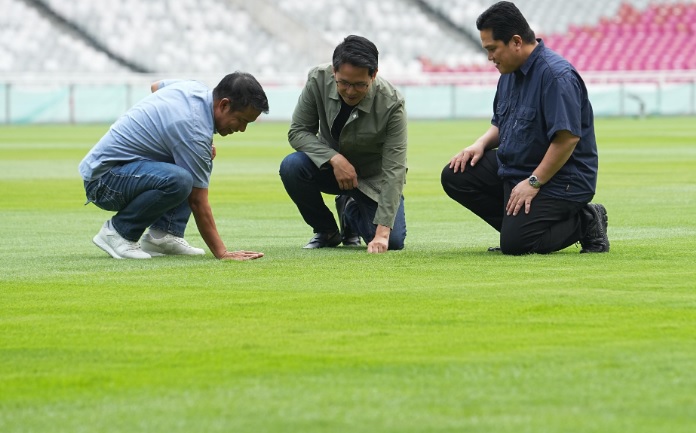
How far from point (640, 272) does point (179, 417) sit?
3447 millimetres

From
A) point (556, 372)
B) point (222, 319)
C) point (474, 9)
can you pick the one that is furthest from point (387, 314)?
point (474, 9)

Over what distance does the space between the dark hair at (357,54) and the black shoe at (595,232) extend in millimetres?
1410

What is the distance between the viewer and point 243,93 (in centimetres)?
721

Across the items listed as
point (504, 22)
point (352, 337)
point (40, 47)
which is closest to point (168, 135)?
point (504, 22)

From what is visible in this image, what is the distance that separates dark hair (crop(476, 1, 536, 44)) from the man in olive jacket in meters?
0.72

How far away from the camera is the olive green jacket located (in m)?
7.97

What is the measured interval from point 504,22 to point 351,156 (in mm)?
1434

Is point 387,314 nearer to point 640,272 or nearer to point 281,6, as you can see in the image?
point 640,272

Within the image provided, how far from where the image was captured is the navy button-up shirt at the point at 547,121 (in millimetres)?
7316

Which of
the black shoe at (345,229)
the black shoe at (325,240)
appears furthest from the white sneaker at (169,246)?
the black shoe at (345,229)

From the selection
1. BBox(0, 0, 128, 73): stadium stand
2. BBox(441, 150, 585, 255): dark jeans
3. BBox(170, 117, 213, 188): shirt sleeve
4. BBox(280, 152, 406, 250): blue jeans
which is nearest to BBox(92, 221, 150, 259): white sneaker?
BBox(170, 117, 213, 188): shirt sleeve

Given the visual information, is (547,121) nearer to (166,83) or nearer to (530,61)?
(530,61)

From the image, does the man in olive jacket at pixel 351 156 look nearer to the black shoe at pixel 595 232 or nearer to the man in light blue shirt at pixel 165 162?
the man in light blue shirt at pixel 165 162

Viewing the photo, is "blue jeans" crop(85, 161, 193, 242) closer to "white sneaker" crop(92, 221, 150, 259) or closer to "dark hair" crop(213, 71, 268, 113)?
"white sneaker" crop(92, 221, 150, 259)
